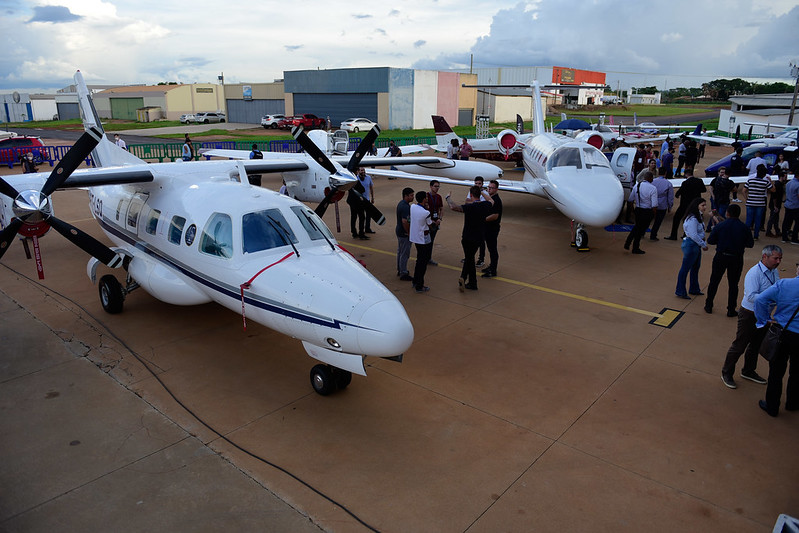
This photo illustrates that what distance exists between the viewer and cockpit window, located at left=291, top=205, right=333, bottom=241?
770 centimetres

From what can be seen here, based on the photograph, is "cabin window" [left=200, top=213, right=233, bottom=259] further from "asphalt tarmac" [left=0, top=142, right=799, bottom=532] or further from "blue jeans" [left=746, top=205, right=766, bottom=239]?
"blue jeans" [left=746, top=205, right=766, bottom=239]

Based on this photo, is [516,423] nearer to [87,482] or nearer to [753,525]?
[753,525]

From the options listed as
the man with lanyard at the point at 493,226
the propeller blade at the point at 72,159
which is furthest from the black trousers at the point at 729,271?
the propeller blade at the point at 72,159

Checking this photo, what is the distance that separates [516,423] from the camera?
6453 millimetres

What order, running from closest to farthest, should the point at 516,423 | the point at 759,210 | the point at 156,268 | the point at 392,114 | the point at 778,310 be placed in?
the point at 778,310 → the point at 516,423 → the point at 156,268 → the point at 759,210 → the point at 392,114

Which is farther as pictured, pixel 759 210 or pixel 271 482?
pixel 759 210

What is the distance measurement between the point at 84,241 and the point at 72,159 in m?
1.35

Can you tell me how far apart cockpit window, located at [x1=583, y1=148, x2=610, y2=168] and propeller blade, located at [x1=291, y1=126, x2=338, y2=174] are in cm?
738

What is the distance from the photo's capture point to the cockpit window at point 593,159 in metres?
14.2

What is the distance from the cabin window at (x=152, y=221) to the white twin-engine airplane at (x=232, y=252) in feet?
0.07

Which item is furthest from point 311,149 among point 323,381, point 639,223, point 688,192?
point 688,192

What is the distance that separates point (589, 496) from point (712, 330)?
18.2 ft

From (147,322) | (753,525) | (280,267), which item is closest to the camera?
(753,525)

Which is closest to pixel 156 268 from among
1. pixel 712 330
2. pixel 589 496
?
pixel 589 496
